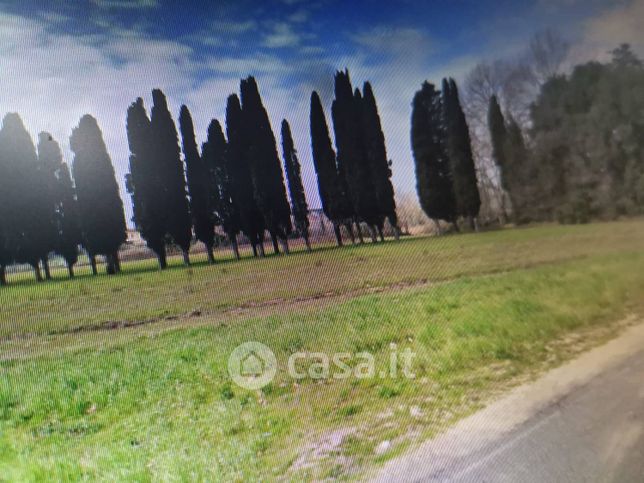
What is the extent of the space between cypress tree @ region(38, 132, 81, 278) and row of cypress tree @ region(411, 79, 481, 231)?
210 centimetres

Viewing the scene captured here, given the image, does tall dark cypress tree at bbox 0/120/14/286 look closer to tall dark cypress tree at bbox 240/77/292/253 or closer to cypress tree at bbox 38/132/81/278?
cypress tree at bbox 38/132/81/278

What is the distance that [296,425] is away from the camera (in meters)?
2.45

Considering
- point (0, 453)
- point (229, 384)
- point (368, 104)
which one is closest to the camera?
point (0, 453)

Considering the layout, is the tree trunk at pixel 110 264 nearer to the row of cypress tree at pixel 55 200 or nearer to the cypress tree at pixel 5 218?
the row of cypress tree at pixel 55 200

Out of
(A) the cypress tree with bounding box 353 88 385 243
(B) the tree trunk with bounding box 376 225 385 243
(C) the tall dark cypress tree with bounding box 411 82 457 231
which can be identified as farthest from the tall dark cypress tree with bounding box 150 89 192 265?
(C) the tall dark cypress tree with bounding box 411 82 457 231

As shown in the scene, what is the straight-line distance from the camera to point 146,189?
250cm

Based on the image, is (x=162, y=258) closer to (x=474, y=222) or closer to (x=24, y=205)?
(x=24, y=205)

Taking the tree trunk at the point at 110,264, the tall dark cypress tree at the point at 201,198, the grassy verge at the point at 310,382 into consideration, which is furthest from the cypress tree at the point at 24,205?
the tall dark cypress tree at the point at 201,198

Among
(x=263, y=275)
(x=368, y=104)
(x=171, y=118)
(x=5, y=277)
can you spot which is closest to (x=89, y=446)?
(x=5, y=277)

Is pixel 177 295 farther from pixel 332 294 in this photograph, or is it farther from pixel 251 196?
pixel 332 294

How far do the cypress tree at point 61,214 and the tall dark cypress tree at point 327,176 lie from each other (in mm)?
1469

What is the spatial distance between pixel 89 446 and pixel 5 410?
438 mm

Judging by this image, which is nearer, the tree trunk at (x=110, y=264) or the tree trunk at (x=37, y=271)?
the tree trunk at (x=37, y=271)

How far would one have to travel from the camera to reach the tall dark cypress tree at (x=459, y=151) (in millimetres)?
2785
